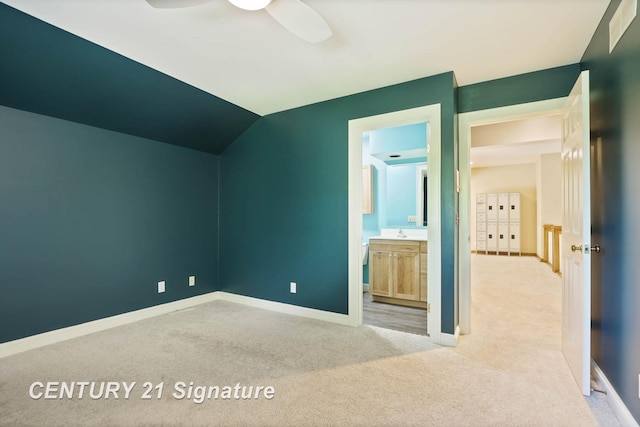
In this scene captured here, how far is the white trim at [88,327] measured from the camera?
2.53m

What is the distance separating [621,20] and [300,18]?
180 cm

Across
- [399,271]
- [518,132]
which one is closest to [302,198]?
[399,271]

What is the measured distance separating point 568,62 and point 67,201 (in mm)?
4672

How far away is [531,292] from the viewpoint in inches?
176

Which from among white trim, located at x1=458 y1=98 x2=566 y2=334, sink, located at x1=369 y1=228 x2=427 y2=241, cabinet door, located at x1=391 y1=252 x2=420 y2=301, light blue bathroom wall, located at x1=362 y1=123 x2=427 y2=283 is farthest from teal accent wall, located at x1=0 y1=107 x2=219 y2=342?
white trim, located at x1=458 y1=98 x2=566 y2=334

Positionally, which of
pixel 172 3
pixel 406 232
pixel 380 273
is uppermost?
pixel 172 3

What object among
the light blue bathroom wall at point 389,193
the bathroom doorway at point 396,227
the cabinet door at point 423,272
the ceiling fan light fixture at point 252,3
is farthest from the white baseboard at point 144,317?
the ceiling fan light fixture at point 252,3

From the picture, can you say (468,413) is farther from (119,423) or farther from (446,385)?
(119,423)

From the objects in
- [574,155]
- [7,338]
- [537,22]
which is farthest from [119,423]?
[537,22]

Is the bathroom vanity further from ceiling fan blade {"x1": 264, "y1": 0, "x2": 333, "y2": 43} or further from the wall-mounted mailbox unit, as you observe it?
the wall-mounted mailbox unit

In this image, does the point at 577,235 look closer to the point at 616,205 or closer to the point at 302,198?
the point at 616,205

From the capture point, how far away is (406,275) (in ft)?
12.5

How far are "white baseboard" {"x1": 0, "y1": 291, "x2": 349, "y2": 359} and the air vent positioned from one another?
9.68 feet

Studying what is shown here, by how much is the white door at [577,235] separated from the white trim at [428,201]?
3.01ft
